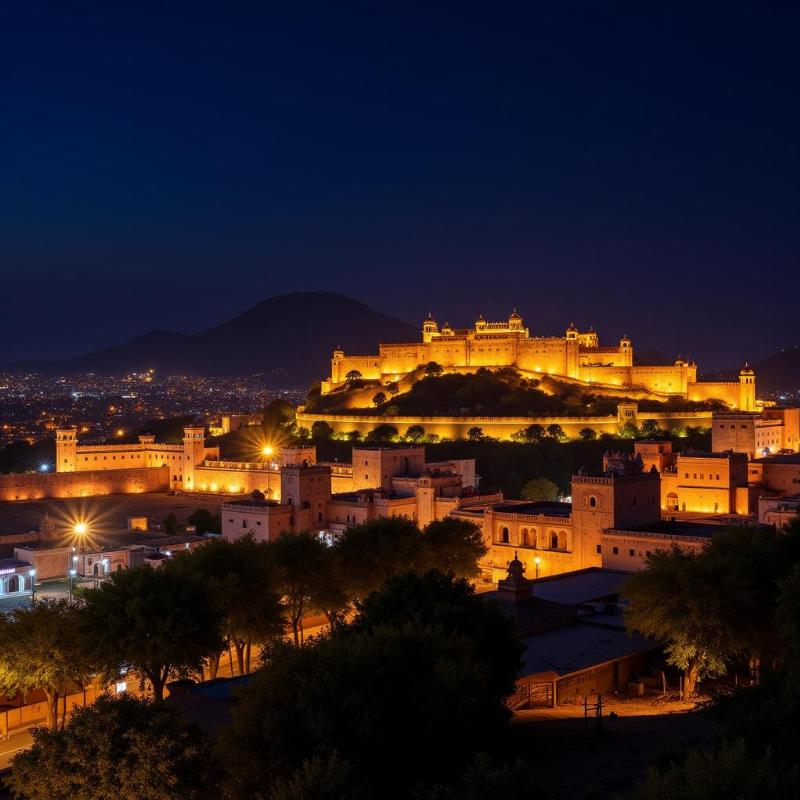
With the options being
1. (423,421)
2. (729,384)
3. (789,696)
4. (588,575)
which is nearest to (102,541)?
(588,575)

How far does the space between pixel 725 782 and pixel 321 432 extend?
73.2 metres

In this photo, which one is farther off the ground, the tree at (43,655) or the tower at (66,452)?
the tower at (66,452)

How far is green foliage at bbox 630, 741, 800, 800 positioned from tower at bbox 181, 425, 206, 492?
65.5 m

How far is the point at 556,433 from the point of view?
249 feet

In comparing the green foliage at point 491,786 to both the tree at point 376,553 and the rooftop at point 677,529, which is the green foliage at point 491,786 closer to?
the tree at point 376,553

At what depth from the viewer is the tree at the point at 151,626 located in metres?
23.5

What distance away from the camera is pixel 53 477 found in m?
71.6

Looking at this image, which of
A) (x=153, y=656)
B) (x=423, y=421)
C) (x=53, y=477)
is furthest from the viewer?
(x=423, y=421)

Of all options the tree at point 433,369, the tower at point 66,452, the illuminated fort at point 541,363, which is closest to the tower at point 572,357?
the illuminated fort at point 541,363

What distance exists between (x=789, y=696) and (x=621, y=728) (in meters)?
5.35

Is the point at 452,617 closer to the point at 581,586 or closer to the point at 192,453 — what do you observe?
the point at 581,586

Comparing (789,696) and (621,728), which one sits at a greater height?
(789,696)

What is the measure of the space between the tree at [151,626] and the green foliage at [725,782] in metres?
14.5

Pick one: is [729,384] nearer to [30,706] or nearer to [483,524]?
[483,524]
